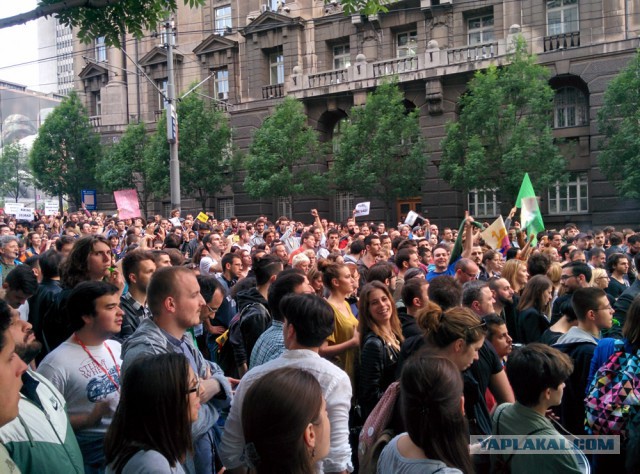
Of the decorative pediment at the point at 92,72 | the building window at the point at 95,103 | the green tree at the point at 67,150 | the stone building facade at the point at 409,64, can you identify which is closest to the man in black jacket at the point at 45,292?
the stone building facade at the point at 409,64

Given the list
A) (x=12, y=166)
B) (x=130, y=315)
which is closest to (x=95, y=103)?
(x=12, y=166)

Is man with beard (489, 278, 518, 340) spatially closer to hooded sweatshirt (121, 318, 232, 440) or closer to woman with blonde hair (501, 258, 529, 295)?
woman with blonde hair (501, 258, 529, 295)

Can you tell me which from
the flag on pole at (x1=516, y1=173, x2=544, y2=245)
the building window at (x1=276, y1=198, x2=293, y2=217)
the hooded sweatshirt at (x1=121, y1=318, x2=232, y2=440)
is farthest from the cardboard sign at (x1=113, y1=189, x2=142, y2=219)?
the hooded sweatshirt at (x1=121, y1=318, x2=232, y2=440)

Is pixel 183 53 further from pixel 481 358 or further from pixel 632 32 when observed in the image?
pixel 481 358

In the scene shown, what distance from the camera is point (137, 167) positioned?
3503 centimetres

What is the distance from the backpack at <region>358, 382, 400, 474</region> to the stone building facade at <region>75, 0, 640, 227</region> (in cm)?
2019

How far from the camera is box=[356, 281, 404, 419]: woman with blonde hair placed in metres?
4.47

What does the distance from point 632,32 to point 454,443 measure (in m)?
25.4

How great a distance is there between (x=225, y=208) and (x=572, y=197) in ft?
59.7

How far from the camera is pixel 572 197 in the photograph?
86.0 ft

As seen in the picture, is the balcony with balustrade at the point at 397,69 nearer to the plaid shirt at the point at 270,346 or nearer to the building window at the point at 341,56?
the building window at the point at 341,56

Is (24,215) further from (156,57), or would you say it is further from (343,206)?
(156,57)

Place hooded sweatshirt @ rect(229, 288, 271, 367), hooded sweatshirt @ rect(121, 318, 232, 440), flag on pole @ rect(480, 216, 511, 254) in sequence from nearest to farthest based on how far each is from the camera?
1. hooded sweatshirt @ rect(121, 318, 232, 440)
2. hooded sweatshirt @ rect(229, 288, 271, 367)
3. flag on pole @ rect(480, 216, 511, 254)

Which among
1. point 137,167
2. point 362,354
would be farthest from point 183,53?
point 362,354
